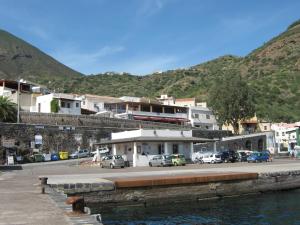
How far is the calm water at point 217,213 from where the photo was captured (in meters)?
23.3

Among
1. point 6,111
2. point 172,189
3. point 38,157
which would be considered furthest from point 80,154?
point 172,189

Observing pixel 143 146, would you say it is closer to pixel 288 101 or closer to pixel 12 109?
pixel 12 109

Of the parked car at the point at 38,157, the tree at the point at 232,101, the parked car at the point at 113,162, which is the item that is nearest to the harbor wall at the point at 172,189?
the parked car at the point at 113,162

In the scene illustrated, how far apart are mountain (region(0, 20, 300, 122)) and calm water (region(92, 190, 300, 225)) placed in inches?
3765

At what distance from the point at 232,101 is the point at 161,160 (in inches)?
1764

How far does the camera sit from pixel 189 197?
30.6 metres

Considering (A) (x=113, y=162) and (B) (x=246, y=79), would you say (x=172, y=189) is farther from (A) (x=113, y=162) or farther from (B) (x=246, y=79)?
(B) (x=246, y=79)

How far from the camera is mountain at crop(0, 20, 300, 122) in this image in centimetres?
12781

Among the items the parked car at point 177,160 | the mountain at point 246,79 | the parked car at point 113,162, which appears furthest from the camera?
the mountain at point 246,79

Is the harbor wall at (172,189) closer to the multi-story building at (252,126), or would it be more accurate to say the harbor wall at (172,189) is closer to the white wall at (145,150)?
the white wall at (145,150)

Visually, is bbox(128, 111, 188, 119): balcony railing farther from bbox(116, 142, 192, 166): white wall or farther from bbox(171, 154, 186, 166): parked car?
bbox(171, 154, 186, 166): parked car

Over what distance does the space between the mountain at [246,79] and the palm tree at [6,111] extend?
70308 mm

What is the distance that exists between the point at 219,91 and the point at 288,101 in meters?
39.3

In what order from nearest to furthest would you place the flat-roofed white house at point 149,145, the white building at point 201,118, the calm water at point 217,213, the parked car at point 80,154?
A: the calm water at point 217,213, the flat-roofed white house at point 149,145, the parked car at point 80,154, the white building at point 201,118
